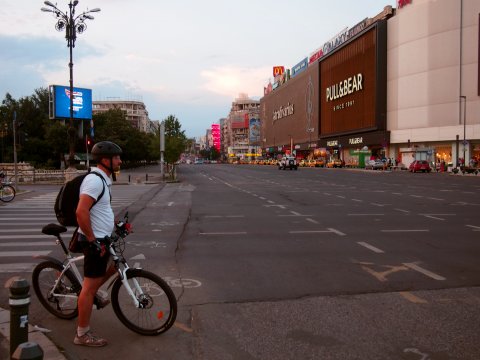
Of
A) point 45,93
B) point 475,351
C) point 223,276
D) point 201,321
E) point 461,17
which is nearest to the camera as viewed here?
point 475,351

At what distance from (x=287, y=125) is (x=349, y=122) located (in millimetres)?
46121

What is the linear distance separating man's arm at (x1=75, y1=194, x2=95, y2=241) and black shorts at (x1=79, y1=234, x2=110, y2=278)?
148 millimetres

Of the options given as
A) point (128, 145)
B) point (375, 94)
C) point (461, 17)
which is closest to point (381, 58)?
point (375, 94)

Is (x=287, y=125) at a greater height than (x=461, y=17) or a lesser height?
lesser

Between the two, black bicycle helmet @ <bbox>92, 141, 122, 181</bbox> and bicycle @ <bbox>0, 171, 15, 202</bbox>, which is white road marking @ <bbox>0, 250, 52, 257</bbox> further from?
bicycle @ <bbox>0, 171, 15, 202</bbox>

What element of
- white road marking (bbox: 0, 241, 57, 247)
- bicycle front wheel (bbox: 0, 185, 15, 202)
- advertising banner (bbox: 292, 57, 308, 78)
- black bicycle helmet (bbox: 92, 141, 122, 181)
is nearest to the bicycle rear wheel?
black bicycle helmet (bbox: 92, 141, 122, 181)

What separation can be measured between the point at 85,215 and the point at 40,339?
1259 millimetres

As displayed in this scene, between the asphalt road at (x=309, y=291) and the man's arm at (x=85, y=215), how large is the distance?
108cm

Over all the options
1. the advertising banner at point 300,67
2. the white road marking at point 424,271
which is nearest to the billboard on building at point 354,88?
the advertising banner at point 300,67

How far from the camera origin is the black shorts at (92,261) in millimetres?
4473

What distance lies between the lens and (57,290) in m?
5.28

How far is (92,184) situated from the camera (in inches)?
173

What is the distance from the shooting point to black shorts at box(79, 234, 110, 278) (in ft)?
14.7

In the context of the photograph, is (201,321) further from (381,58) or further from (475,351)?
(381,58)
